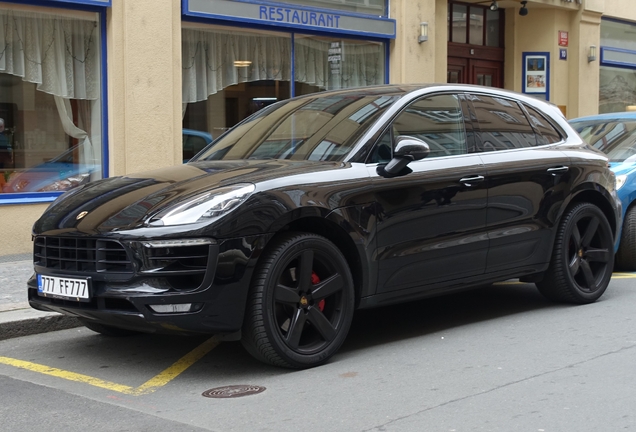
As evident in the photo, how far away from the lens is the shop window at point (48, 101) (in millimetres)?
10547

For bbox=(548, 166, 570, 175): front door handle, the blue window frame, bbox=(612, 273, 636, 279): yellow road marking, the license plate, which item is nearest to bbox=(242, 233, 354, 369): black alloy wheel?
the license plate

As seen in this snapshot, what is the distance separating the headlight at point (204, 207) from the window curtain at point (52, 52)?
6.09 meters

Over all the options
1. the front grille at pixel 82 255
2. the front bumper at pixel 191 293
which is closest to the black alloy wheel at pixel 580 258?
the front bumper at pixel 191 293

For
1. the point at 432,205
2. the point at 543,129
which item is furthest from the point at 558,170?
the point at 432,205

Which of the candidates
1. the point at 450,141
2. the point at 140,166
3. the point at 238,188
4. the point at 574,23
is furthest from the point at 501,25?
the point at 238,188

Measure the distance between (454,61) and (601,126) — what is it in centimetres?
706

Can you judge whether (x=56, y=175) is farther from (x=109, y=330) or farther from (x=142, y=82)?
(x=109, y=330)

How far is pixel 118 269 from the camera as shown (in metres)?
5.29

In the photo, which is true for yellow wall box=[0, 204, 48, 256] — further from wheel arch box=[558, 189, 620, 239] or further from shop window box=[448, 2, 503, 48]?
shop window box=[448, 2, 503, 48]

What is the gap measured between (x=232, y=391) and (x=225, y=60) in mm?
7961

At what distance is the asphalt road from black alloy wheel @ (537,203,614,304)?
7.2 inches

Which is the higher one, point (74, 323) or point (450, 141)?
point (450, 141)

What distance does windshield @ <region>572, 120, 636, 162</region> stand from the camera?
9.78 metres

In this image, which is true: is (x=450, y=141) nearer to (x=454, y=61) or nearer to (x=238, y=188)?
(x=238, y=188)
